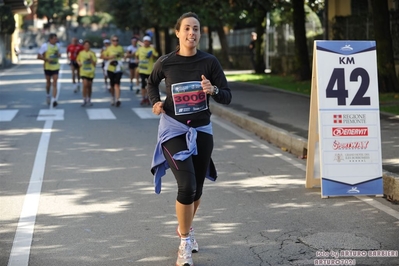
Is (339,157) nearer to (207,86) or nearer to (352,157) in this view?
(352,157)

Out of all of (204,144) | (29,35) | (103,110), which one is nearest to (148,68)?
(103,110)

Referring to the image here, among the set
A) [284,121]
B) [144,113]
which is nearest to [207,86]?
[284,121]

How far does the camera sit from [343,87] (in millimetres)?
9000

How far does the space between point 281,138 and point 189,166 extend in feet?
24.4

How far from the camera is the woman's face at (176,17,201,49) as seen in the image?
609 centimetres

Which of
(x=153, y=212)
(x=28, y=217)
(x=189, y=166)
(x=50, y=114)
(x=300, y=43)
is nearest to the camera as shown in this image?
(x=189, y=166)

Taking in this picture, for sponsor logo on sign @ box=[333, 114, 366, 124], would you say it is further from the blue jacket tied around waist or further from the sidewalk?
the blue jacket tied around waist

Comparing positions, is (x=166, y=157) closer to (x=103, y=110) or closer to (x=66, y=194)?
(x=66, y=194)

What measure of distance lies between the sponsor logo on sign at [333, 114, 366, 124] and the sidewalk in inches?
26.3

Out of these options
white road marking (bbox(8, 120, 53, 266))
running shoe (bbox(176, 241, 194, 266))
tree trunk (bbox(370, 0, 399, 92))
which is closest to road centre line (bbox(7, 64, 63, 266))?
white road marking (bbox(8, 120, 53, 266))

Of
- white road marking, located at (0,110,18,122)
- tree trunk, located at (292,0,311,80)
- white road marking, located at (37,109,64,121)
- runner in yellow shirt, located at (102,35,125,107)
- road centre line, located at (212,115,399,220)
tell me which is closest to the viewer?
road centre line, located at (212,115,399,220)

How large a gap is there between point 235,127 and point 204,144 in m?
10.3

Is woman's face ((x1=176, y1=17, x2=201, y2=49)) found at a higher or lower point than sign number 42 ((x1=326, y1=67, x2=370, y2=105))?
higher

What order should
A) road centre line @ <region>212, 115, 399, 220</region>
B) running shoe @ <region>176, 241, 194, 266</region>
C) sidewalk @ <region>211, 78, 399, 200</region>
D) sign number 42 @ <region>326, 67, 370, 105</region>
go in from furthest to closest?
sidewalk @ <region>211, 78, 399, 200</region> → sign number 42 @ <region>326, 67, 370, 105</region> → road centre line @ <region>212, 115, 399, 220</region> → running shoe @ <region>176, 241, 194, 266</region>
